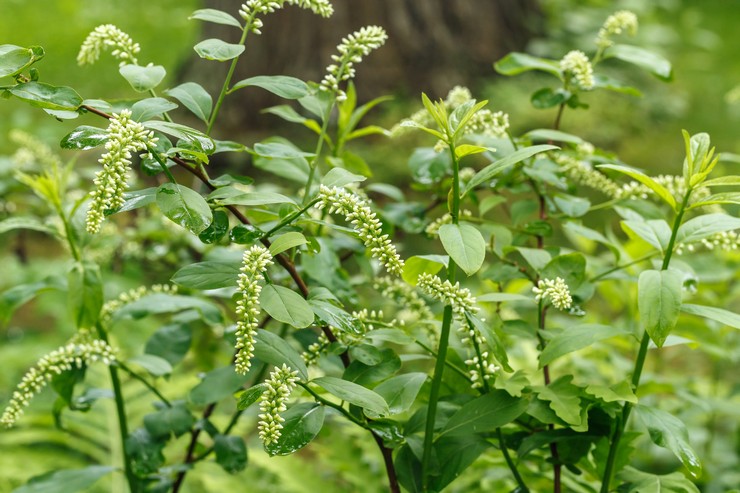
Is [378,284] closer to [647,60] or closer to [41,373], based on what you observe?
[41,373]

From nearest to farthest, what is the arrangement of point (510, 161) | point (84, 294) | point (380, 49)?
point (510, 161)
point (84, 294)
point (380, 49)

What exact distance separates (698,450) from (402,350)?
0.89m

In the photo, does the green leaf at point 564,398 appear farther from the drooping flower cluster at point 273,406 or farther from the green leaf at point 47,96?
the green leaf at point 47,96

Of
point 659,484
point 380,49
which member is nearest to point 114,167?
point 659,484

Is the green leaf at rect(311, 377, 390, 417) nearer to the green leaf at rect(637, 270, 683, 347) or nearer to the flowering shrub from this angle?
the flowering shrub

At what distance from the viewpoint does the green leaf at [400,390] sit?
3.18 ft

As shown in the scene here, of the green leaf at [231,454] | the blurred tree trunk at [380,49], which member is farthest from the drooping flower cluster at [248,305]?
the blurred tree trunk at [380,49]

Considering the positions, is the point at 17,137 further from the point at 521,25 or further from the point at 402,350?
the point at 521,25

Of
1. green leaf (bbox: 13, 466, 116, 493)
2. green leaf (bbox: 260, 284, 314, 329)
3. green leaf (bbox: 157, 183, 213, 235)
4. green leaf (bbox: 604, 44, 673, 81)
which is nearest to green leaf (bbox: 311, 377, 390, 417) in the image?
green leaf (bbox: 260, 284, 314, 329)

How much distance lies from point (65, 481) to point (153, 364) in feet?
0.83

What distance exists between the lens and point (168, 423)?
3.96 feet

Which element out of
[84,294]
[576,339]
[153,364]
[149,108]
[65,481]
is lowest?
[65,481]

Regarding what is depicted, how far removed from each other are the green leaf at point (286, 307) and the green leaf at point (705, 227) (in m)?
0.49

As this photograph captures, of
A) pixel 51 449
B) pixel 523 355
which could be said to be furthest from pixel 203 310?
pixel 51 449
